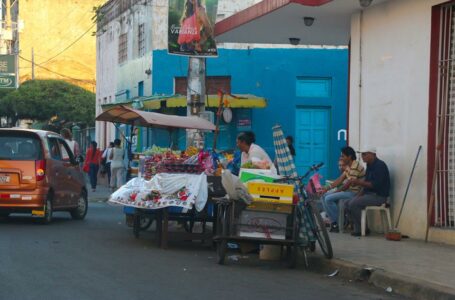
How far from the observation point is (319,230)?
9.96 m

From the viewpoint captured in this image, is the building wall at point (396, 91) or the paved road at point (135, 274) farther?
the building wall at point (396, 91)

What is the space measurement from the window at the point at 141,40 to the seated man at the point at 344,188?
15831mm

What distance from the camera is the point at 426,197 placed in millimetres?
11766

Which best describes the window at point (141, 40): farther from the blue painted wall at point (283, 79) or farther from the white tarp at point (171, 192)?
the white tarp at point (171, 192)

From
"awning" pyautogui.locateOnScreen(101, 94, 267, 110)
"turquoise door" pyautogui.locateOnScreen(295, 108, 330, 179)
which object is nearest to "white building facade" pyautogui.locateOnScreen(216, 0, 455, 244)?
"awning" pyautogui.locateOnScreen(101, 94, 267, 110)

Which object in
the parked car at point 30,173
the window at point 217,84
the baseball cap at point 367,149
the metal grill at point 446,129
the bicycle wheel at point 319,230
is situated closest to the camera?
the bicycle wheel at point 319,230

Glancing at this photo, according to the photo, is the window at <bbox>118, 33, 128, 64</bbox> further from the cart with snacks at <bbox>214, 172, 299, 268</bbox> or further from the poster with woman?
the cart with snacks at <bbox>214, 172, 299, 268</bbox>

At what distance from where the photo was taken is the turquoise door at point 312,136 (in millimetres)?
24500

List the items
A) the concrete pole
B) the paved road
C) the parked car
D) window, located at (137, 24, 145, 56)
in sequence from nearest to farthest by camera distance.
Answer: the paved road
the parked car
the concrete pole
window, located at (137, 24, 145, 56)

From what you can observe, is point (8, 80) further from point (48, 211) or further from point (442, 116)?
point (442, 116)

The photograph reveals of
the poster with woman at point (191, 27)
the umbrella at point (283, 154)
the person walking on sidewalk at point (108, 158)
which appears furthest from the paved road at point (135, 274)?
the person walking on sidewalk at point (108, 158)

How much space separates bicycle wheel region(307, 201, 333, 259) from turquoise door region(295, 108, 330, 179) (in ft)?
47.4

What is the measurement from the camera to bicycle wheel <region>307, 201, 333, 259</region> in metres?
9.88


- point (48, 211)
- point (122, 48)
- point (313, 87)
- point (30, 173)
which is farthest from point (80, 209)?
point (122, 48)
